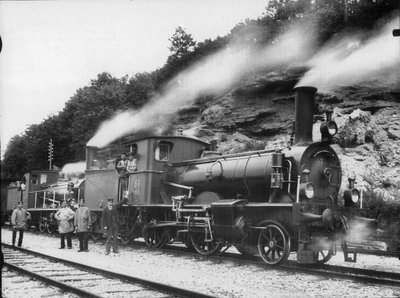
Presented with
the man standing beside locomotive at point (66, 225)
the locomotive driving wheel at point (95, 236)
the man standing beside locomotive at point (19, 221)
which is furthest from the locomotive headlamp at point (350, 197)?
the locomotive driving wheel at point (95, 236)

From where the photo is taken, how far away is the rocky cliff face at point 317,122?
2230cm

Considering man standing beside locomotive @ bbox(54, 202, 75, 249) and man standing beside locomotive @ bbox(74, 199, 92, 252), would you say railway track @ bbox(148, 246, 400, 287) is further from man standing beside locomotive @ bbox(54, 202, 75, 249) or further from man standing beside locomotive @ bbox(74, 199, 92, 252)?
man standing beside locomotive @ bbox(54, 202, 75, 249)

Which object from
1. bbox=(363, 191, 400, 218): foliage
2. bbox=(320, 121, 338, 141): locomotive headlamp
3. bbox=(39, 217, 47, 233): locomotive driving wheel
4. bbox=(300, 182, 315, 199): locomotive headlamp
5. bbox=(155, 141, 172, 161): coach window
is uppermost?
bbox=(320, 121, 338, 141): locomotive headlamp

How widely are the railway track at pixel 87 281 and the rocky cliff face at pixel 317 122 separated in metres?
7.11

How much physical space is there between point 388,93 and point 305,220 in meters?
21.7

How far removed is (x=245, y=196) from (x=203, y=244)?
2267mm

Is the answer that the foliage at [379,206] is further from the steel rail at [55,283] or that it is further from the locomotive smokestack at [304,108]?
the steel rail at [55,283]

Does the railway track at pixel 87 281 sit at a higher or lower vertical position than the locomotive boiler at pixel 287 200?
lower

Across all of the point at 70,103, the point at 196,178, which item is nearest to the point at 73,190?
the point at 196,178

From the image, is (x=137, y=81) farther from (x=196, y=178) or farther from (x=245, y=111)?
(x=196, y=178)

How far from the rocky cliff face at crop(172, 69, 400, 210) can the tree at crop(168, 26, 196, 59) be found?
6715mm

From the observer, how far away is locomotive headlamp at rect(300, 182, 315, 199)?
902cm

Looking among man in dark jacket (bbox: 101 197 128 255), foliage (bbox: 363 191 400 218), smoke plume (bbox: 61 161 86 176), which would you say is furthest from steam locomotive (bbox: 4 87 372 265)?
smoke plume (bbox: 61 161 86 176)

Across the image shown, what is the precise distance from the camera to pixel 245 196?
1089 cm
